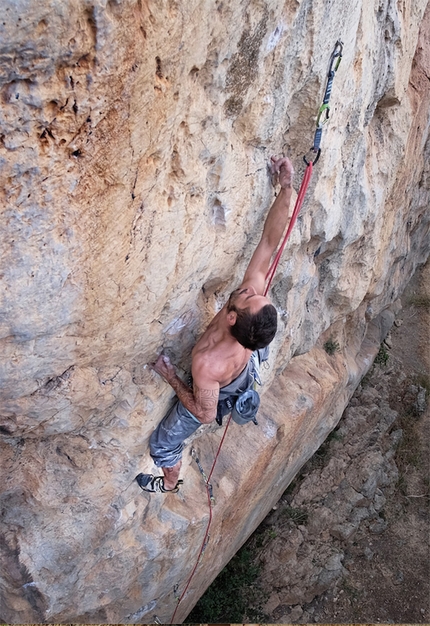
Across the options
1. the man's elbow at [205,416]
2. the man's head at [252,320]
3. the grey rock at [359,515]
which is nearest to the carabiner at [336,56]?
the man's head at [252,320]

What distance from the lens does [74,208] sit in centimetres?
179

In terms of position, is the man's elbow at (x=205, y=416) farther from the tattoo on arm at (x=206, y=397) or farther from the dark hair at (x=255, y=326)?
the dark hair at (x=255, y=326)

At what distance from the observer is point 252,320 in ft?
7.56

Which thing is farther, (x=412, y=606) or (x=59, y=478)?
(x=412, y=606)

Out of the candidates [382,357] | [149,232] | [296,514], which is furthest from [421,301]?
[149,232]

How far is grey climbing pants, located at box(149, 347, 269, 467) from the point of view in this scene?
2881mm

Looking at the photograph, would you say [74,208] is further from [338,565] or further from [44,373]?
[338,565]

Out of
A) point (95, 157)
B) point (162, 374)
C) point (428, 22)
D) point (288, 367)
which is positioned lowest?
point (288, 367)

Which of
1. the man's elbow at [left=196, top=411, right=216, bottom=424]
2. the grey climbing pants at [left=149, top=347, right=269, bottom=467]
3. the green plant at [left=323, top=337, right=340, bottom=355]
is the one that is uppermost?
the man's elbow at [left=196, top=411, right=216, bottom=424]

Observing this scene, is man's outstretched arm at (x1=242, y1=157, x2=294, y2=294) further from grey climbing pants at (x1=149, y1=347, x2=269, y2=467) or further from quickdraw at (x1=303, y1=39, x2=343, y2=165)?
grey climbing pants at (x1=149, y1=347, x2=269, y2=467)

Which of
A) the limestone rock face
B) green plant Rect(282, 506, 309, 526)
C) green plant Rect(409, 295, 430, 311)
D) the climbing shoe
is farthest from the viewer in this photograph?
green plant Rect(409, 295, 430, 311)

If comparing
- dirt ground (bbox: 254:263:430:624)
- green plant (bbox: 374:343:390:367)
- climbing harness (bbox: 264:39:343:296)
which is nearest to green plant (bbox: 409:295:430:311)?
green plant (bbox: 374:343:390:367)

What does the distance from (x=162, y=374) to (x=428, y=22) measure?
3.60 metres

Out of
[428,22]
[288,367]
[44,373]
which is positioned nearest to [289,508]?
[288,367]
